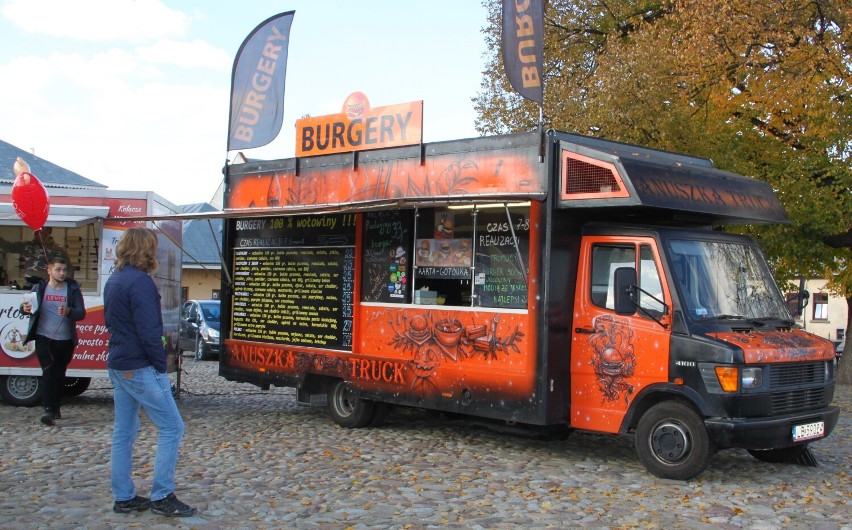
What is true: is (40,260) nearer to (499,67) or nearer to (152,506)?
(152,506)

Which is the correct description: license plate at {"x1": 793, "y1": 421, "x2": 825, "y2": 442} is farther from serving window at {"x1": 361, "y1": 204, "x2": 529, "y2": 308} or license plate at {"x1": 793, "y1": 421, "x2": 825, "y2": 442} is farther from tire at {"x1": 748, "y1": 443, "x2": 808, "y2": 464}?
serving window at {"x1": 361, "y1": 204, "x2": 529, "y2": 308}

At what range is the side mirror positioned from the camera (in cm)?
793

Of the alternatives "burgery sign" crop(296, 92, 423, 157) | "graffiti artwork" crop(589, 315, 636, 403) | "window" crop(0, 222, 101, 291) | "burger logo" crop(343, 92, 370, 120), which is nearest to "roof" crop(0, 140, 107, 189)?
"window" crop(0, 222, 101, 291)

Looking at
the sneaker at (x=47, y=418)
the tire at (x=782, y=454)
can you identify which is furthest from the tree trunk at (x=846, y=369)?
the sneaker at (x=47, y=418)

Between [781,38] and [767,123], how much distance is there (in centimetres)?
263

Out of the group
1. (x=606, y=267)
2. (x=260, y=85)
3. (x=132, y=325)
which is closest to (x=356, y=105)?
(x=260, y=85)

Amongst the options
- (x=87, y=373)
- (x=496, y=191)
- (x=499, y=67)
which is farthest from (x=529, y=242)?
(x=499, y=67)

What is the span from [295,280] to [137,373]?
199 inches

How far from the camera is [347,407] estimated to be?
10664 mm

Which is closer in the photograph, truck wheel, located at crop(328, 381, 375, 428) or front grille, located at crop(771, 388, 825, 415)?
front grille, located at crop(771, 388, 825, 415)

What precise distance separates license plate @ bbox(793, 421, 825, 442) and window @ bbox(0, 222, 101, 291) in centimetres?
900

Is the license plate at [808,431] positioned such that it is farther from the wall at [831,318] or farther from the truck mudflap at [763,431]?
the wall at [831,318]

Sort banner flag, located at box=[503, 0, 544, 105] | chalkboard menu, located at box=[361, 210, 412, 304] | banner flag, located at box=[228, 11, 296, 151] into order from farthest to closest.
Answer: banner flag, located at box=[228, 11, 296, 151], chalkboard menu, located at box=[361, 210, 412, 304], banner flag, located at box=[503, 0, 544, 105]

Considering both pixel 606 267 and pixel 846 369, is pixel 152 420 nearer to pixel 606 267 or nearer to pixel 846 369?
pixel 606 267
